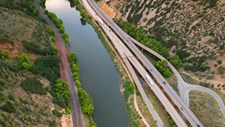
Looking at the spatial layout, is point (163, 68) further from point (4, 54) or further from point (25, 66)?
point (4, 54)

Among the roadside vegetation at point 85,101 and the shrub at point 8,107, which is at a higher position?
the shrub at point 8,107

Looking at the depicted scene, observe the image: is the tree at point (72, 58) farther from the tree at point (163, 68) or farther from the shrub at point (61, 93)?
the tree at point (163, 68)

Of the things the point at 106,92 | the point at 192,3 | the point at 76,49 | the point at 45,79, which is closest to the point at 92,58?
the point at 76,49

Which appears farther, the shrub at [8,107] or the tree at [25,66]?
the tree at [25,66]

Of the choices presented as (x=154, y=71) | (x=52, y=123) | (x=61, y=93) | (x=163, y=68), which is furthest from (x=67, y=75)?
(x=163, y=68)

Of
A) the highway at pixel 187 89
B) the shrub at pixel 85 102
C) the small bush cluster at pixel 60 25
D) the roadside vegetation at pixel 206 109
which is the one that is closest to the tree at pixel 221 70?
the highway at pixel 187 89

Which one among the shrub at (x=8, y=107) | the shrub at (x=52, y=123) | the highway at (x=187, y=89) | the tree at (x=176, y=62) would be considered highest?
the shrub at (x=8, y=107)

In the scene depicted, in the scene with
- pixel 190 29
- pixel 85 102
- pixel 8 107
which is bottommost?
pixel 85 102

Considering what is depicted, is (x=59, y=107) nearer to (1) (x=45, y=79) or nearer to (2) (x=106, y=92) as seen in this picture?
(1) (x=45, y=79)
